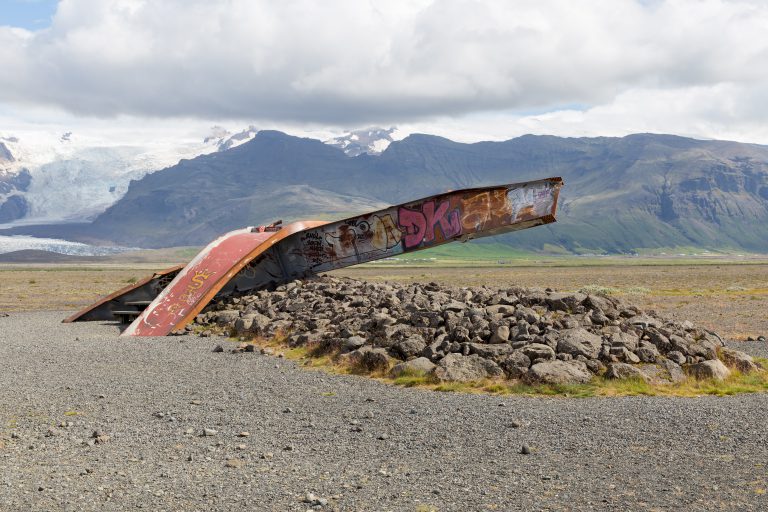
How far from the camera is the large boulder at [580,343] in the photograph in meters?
17.6

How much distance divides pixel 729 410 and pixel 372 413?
23.4 feet

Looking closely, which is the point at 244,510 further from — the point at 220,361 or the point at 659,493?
the point at 220,361

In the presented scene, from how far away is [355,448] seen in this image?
12.1m

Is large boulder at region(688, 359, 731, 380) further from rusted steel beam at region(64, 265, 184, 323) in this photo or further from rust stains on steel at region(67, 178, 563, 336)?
rusted steel beam at region(64, 265, 184, 323)

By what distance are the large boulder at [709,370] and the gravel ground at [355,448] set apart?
4.25 feet

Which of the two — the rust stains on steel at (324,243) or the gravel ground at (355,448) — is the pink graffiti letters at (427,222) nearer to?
the rust stains on steel at (324,243)

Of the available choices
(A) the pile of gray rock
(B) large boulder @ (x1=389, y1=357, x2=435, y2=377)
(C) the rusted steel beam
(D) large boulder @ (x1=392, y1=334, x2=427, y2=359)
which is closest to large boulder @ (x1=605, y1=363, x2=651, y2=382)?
(A) the pile of gray rock

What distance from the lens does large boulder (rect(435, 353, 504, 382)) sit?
17.2 meters

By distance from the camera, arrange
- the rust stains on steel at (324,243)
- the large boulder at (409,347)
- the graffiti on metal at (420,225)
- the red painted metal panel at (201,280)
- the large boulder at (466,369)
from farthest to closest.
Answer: the graffiti on metal at (420,225)
the rust stains on steel at (324,243)
the red painted metal panel at (201,280)
the large boulder at (409,347)
the large boulder at (466,369)

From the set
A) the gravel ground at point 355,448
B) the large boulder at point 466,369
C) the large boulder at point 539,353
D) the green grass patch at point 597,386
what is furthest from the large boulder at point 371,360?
the large boulder at point 539,353

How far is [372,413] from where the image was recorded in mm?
14312

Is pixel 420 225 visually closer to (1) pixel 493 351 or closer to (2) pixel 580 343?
(1) pixel 493 351

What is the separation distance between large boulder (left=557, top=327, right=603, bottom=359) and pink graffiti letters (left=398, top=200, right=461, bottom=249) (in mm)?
12613

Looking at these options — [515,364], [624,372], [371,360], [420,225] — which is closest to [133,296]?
[420,225]
